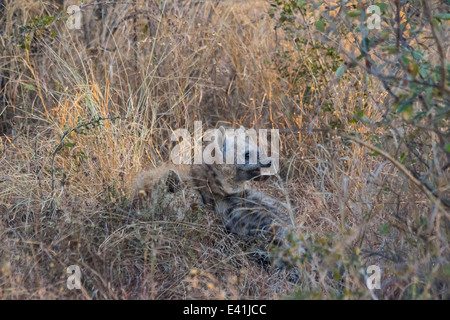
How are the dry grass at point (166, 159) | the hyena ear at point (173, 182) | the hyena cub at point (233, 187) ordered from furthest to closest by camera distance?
the hyena ear at point (173, 182), the hyena cub at point (233, 187), the dry grass at point (166, 159)

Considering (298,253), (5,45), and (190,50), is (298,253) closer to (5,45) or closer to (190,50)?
(190,50)

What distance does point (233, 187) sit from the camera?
4527mm

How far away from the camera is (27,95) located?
5.67m

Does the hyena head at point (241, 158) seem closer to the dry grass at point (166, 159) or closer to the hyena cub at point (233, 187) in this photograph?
the hyena cub at point (233, 187)

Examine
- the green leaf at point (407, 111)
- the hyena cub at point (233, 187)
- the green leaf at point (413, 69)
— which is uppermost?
the green leaf at point (413, 69)

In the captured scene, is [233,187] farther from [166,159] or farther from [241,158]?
[166,159]

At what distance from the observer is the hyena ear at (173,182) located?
438 centimetres

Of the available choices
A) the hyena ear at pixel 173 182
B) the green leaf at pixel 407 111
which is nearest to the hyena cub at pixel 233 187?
the hyena ear at pixel 173 182

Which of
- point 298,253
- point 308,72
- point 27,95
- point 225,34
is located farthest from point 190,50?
point 298,253

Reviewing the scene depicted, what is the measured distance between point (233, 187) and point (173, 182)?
473mm

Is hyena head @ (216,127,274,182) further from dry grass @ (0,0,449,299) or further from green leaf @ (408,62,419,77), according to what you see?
green leaf @ (408,62,419,77)

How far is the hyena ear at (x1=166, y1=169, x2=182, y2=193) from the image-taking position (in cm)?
438

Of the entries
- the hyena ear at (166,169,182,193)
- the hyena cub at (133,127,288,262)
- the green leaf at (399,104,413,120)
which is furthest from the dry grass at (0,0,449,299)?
the green leaf at (399,104,413,120)

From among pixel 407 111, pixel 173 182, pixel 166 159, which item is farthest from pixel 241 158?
pixel 407 111
